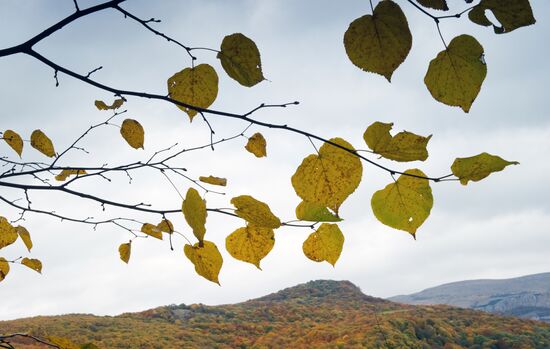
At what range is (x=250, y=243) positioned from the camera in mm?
530

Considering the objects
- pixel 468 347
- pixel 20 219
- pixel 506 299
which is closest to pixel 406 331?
pixel 468 347

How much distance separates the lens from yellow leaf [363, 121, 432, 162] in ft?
1.24

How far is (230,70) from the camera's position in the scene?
427mm

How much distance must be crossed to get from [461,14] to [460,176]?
0.47 ft

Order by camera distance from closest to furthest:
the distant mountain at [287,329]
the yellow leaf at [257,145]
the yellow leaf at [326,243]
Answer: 1. the yellow leaf at [326,243]
2. the yellow leaf at [257,145]
3. the distant mountain at [287,329]

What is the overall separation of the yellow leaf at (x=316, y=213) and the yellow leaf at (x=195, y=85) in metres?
0.16

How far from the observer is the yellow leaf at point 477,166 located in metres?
0.37

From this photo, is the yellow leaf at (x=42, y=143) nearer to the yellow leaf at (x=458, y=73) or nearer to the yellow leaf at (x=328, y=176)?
the yellow leaf at (x=328, y=176)

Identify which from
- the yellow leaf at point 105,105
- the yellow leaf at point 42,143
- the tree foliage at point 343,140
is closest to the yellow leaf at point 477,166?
the tree foliage at point 343,140

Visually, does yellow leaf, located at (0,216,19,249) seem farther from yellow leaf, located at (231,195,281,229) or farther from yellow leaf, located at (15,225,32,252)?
yellow leaf, located at (231,195,281,229)

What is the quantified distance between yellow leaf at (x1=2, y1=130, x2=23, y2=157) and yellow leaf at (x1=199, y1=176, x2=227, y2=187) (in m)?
0.57

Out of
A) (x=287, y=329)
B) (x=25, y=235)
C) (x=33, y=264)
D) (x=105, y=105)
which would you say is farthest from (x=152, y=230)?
(x=287, y=329)

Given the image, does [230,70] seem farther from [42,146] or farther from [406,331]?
[406,331]

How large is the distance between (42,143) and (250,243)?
566 millimetres
